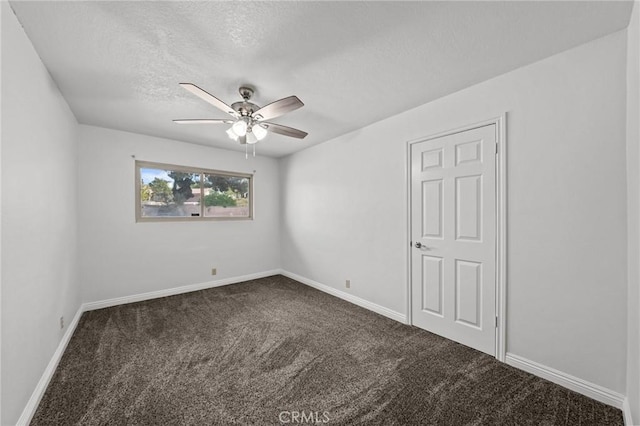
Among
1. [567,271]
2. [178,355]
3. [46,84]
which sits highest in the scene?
[46,84]

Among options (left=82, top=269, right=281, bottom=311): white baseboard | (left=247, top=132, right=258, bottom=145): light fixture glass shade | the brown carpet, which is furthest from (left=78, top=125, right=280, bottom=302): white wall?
(left=247, top=132, right=258, bottom=145): light fixture glass shade

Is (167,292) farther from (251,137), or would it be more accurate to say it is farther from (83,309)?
(251,137)

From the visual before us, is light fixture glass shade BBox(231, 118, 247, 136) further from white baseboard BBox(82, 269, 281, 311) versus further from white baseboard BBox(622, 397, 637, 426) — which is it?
white baseboard BBox(622, 397, 637, 426)

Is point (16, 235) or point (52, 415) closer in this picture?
point (16, 235)

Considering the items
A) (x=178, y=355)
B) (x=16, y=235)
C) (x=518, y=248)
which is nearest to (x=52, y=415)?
(x=178, y=355)

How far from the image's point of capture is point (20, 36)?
5.08 ft

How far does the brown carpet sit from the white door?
0.23 metres

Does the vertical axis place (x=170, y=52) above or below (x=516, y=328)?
above

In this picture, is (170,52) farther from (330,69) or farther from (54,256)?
(54,256)

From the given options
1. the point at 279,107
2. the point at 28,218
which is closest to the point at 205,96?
the point at 279,107

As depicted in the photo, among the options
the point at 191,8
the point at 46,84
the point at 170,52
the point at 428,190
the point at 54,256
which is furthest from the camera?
the point at 428,190

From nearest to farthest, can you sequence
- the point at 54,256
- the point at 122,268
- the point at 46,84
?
the point at 46,84
the point at 54,256
the point at 122,268

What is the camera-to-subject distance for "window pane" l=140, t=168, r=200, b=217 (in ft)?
12.4

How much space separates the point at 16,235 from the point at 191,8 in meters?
1.65
